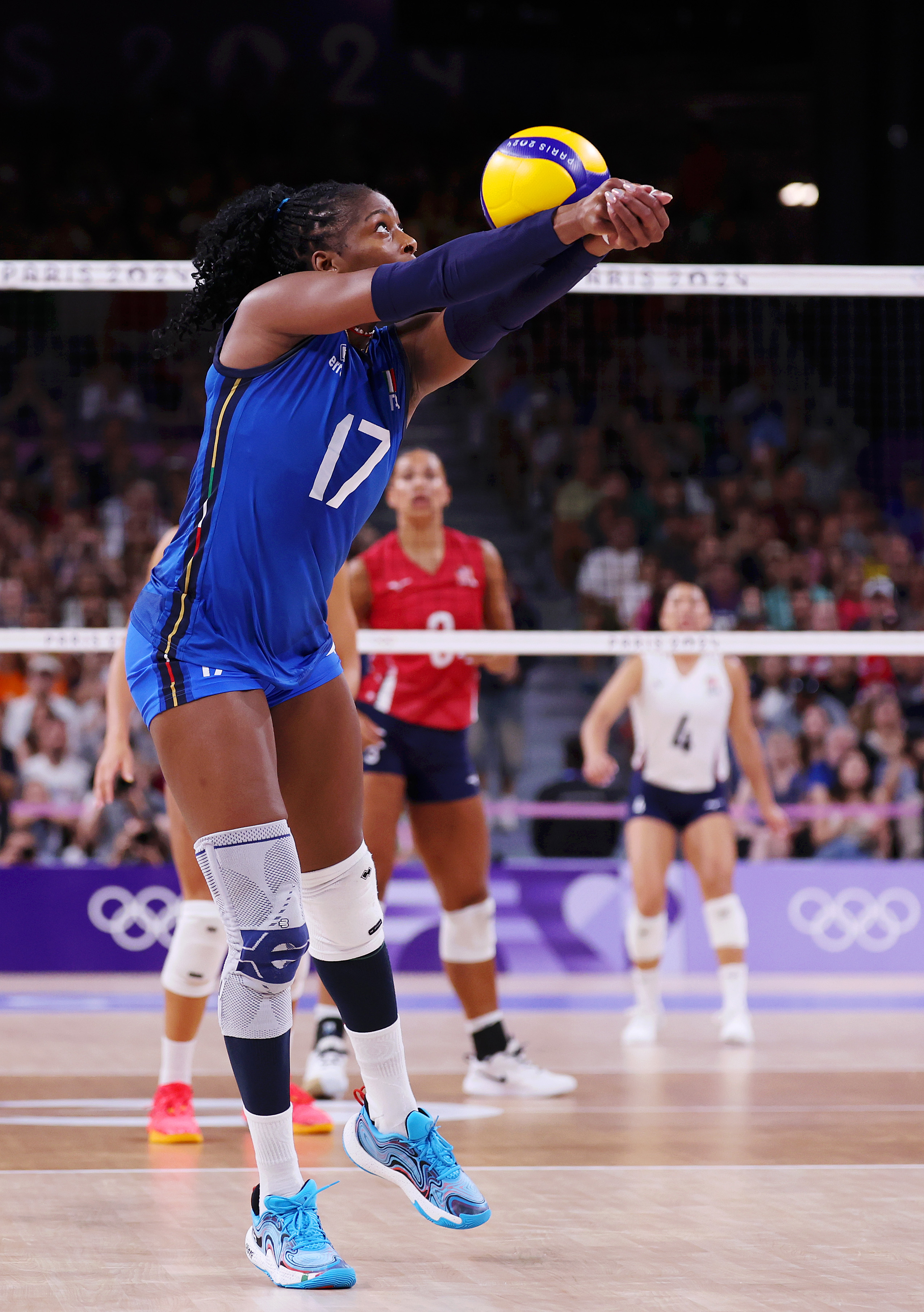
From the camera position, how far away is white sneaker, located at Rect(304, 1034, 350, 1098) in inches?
187

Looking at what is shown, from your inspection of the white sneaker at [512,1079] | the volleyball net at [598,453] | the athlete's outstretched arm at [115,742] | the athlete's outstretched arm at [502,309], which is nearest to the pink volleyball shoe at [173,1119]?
the athlete's outstretched arm at [115,742]

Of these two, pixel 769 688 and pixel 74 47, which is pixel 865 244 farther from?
pixel 74 47

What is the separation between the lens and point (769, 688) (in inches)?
408

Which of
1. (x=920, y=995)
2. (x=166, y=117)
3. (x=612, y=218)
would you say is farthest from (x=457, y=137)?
(x=612, y=218)

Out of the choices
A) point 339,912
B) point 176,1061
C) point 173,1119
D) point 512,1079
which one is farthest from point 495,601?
point 339,912

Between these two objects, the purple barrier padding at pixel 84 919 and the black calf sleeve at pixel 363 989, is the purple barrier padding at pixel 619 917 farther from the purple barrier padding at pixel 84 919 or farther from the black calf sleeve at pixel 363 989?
the black calf sleeve at pixel 363 989

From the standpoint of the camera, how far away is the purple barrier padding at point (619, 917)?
8.17m

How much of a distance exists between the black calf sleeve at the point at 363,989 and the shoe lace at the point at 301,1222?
1.13 feet

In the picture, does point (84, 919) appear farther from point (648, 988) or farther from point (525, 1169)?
point (525, 1169)

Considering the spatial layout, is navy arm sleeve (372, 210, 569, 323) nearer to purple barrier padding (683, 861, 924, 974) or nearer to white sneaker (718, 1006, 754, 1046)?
white sneaker (718, 1006, 754, 1046)

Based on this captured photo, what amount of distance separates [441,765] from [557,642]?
694mm

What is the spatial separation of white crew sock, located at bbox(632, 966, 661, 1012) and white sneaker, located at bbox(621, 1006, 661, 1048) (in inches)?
0.7

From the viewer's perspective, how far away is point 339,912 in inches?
115

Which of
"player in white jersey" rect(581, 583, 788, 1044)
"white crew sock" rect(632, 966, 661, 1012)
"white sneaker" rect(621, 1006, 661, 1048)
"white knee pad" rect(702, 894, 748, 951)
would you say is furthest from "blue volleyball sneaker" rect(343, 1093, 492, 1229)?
"white knee pad" rect(702, 894, 748, 951)
